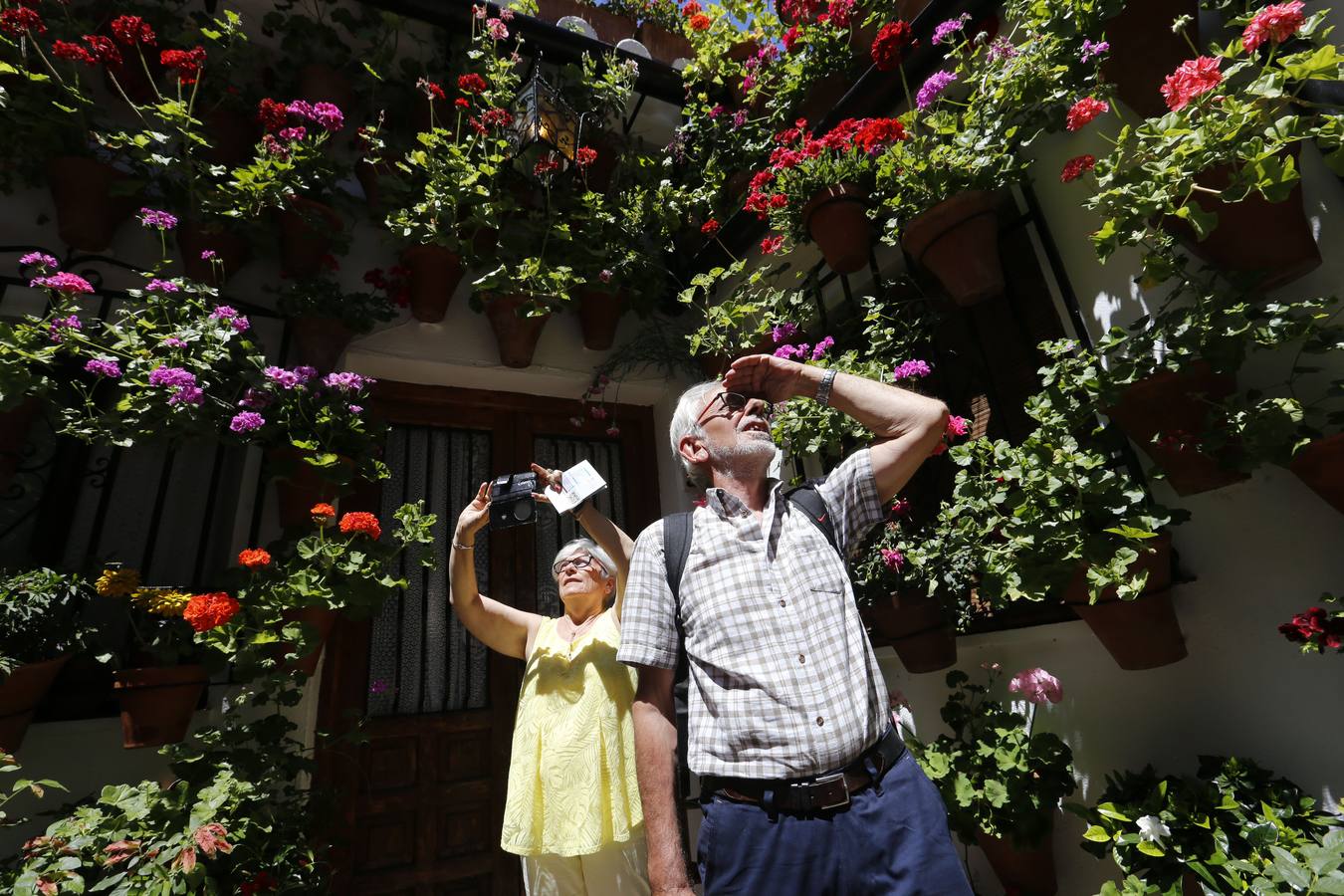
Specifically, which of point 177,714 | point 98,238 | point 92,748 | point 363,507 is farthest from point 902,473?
Result: point 98,238

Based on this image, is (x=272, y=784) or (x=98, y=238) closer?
(x=272, y=784)

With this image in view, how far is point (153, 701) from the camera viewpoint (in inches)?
84.4

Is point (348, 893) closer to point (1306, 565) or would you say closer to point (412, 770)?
point (412, 770)

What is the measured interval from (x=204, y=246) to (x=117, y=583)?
1614 millimetres

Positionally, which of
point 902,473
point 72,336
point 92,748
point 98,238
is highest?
point 98,238

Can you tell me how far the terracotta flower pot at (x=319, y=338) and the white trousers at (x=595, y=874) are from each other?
2.36 m

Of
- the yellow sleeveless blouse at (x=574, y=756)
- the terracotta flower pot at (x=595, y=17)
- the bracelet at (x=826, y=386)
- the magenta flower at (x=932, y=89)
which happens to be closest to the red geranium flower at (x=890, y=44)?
the magenta flower at (x=932, y=89)

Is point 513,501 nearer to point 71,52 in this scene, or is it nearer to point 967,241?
point 967,241

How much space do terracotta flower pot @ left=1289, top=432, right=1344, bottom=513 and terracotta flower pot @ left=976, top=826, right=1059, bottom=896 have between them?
3.84ft

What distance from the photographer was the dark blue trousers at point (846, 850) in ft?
3.72

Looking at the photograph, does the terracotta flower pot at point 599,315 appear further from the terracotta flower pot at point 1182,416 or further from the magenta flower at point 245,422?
the terracotta flower pot at point 1182,416

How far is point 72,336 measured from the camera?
2.26m

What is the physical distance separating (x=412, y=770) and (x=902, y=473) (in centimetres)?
271

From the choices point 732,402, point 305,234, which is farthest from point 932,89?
point 305,234
